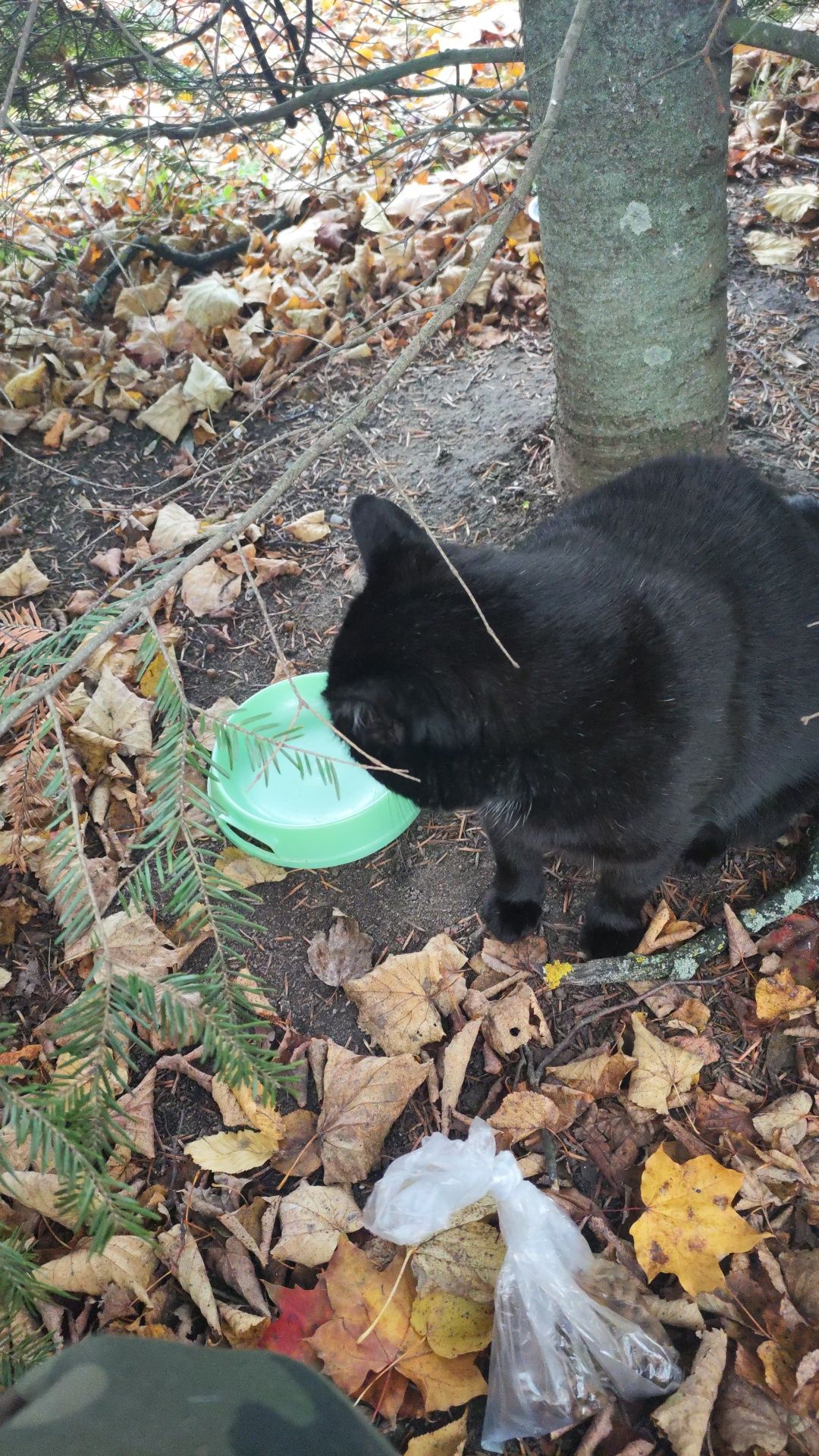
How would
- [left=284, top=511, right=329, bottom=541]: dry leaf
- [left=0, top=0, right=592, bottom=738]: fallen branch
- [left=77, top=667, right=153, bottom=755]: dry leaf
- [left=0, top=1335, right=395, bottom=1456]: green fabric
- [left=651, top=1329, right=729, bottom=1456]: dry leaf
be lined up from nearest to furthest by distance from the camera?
[left=0, top=1335, right=395, bottom=1456]: green fabric, [left=0, top=0, right=592, bottom=738]: fallen branch, [left=651, top=1329, right=729, bottom=1456]: dry leaf, [left=77, top=667, right=153, bottom=755]: dry leaf, [left=284, top=511, right=329, bottom=541]: dry leaf

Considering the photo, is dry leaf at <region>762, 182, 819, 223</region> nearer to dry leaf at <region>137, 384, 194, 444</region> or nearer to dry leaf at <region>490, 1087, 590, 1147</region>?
dry leaf at <region>137, 384, 194, 444</region>

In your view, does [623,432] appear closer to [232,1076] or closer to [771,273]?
[771,273]

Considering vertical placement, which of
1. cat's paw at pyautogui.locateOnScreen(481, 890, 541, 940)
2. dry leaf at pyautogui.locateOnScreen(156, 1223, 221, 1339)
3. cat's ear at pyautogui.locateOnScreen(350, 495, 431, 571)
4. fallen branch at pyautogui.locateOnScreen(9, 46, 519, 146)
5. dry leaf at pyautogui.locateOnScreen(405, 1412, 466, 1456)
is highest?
fallen branch at pyautogui.locateOnScreen(9, 46, 519, 146)

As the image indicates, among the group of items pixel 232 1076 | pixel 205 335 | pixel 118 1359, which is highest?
pixel 205 335

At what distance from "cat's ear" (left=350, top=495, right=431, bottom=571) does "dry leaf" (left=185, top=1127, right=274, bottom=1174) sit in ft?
3.69

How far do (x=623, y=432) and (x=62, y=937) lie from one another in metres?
1.91

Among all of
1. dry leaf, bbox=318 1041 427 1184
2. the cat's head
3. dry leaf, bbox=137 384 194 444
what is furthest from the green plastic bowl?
dry leaf, bbox=137 384 194 444

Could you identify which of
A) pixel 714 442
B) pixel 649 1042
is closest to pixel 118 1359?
pixel 649 1042

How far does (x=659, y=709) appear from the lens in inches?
63.1

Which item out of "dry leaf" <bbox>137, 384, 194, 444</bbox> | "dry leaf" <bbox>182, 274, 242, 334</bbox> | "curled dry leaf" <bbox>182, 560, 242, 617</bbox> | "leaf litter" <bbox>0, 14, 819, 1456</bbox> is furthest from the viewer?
"dry leaf" <bbox>182, 274, 242, 334</bbox>

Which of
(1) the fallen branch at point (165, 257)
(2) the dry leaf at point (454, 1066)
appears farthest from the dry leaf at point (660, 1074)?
(1) the fallen branch at point (165, 257)

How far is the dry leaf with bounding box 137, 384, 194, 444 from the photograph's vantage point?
317 centimetres

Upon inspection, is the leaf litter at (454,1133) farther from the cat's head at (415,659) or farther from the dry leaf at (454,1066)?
the cat's head at (415,659)

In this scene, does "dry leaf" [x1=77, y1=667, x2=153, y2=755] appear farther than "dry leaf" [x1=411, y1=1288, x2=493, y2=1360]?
Yes
